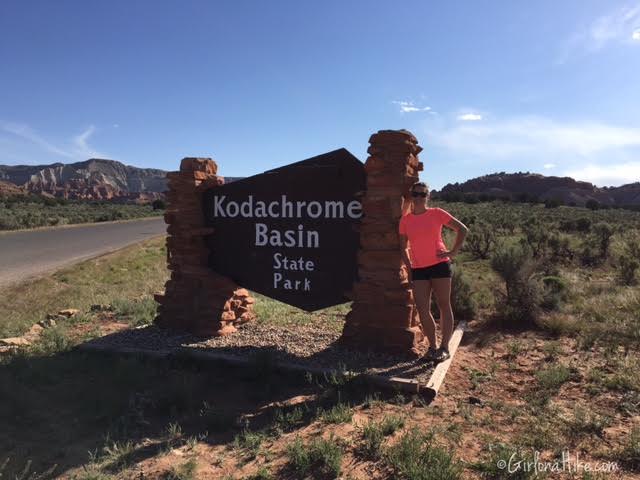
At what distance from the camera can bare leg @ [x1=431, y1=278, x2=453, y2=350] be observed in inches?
184

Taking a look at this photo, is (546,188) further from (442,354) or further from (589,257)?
(442,354)

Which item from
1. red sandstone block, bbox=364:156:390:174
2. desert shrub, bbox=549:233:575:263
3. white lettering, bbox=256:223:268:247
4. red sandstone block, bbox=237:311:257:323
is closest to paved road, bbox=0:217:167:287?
red sandstone block, bbox=237:311:257:323

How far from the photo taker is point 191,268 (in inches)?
243

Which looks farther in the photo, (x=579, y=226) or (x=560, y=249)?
(x=579, y=226)

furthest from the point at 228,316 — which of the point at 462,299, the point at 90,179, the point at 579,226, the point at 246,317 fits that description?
the point at 90,179

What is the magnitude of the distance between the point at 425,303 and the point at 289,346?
1.78 m

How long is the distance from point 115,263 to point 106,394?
922 centimetres

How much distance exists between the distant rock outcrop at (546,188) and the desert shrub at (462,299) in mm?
75321

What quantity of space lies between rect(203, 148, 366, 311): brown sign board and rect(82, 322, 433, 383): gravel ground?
20.2 inches

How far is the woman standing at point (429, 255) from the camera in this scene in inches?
180

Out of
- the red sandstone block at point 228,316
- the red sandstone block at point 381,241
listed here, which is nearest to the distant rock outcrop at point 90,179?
the red sandstone block at point 228,316

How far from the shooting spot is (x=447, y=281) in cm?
466

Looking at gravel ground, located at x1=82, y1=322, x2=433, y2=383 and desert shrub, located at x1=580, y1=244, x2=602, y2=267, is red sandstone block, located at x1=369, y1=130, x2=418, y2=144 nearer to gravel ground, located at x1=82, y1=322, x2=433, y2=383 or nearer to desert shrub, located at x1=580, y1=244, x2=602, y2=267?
gravel ground, located at x1=82, y1=322, x2=433, y2=383

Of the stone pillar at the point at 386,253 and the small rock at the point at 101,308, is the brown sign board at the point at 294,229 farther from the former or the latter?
the small rock at the point at 101,308
